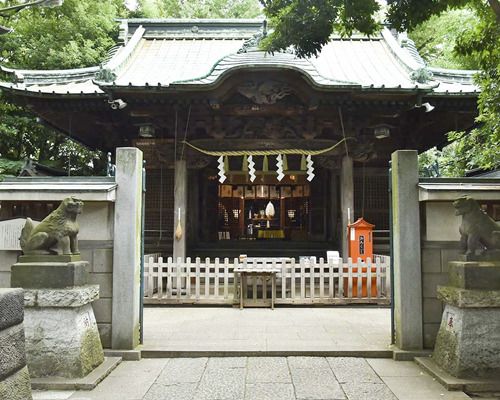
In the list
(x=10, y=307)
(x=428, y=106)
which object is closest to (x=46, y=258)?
(x=10, y=307)

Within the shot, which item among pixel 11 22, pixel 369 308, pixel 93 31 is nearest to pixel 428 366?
pixel 369 308

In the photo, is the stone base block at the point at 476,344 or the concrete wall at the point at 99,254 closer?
the stone base block at the point at 476,344

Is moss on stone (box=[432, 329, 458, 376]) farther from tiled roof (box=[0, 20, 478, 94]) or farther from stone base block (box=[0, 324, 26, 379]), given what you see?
tiled roof (box=[0, 20, 478, 94])

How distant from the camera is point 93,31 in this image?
1988 centimetres

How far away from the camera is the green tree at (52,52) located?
17750 millimetres

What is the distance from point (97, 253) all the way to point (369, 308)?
6.39 metres

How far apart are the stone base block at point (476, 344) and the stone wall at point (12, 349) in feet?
15.1

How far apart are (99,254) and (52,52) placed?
14308mm

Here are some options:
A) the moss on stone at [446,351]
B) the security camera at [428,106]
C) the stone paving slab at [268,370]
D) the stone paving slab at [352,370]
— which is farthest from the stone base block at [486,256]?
the security camera at [428,106]

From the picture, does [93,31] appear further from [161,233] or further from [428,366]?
[428,366]

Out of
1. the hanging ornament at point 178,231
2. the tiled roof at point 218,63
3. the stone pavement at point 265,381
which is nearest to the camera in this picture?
the stone pavement at point 265,381

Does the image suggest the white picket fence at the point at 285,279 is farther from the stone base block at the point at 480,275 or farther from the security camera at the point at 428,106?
the stone base block at the point at 480,275

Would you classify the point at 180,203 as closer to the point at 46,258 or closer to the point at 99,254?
the point at 99,254

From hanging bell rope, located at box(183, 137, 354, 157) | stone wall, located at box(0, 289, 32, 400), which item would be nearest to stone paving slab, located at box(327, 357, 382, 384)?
stone wall, located at box(0, 289, 32, 400)
